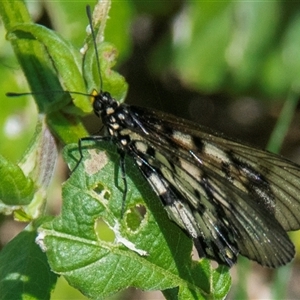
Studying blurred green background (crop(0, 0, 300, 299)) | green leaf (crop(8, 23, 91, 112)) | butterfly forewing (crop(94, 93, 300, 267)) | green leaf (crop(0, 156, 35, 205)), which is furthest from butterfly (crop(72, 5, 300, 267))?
blurred green background (crop(0, 0, 300, 299))

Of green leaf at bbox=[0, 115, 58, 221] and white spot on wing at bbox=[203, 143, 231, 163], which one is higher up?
green leaf at bbox=[0, 115, 58, 221]

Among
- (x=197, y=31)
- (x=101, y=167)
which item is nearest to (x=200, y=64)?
(x=197, y=31)

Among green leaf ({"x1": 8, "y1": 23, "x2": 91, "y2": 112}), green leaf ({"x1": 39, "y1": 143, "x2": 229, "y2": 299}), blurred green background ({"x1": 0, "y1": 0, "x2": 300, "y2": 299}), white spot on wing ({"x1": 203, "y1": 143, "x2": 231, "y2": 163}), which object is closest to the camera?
green leaf ({"x1": 39, "y1": 143, "x2": 229, "y2": 299})

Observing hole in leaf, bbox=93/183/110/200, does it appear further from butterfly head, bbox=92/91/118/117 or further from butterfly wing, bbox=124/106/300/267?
butterfly head, bbox=92/91/118/117

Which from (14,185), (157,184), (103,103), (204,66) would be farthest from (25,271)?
(204,66)

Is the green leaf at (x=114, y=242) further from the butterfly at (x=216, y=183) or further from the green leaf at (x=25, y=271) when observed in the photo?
the green leaf at (x=25, y=271)

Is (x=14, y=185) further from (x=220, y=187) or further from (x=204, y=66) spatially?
(x=204, y=66)

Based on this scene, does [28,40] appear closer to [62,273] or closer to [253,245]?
[62,273]
